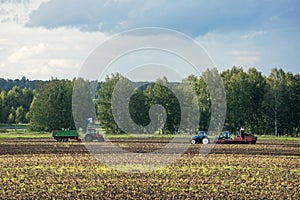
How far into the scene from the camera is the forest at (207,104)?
9506 centimetres

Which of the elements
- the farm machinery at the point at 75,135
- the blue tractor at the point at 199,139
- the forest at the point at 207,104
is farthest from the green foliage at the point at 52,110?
the blue tractor at the point at 199,139

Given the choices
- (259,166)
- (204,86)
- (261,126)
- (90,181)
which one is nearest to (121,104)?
(204,86)

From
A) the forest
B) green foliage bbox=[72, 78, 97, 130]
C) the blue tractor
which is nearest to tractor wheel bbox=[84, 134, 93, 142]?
the blue tractor

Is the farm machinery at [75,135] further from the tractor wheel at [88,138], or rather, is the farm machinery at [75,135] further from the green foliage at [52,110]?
the green foliage at [52,110]

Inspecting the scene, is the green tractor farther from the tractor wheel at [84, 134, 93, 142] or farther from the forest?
the forest

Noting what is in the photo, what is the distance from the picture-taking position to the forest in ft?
312

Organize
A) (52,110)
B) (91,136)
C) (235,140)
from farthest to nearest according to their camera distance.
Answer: (52,110)
(91,136)
(235,140)

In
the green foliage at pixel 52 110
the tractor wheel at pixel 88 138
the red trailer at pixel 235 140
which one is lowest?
the tractor wheel at pixel 88 138

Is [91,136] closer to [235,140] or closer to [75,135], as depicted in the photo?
[75,135]

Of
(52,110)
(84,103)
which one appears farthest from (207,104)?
(52,110)

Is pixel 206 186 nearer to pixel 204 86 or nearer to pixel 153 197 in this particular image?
pixel 153 197

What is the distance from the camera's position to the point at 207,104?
3725 inches

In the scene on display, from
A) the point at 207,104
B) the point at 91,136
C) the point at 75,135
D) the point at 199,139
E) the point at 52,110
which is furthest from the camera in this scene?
the point at 52,110

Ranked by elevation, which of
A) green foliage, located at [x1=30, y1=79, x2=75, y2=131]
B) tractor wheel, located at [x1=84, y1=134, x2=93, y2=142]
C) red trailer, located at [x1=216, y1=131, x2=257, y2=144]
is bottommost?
tractor wheel, located at [x1=84, y1=134, x2=93, y2=142]
